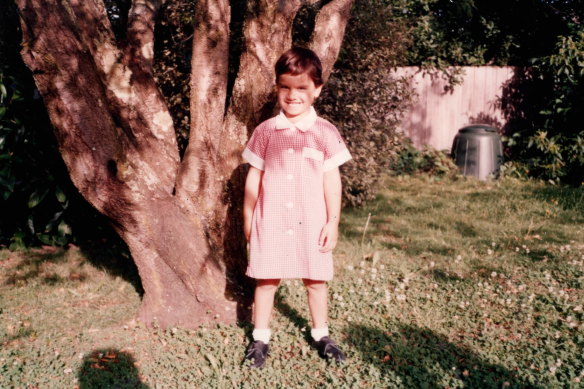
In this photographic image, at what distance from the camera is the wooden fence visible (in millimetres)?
9789

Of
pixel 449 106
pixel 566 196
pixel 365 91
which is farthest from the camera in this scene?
pixel 449 106

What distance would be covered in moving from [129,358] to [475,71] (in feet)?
28.6

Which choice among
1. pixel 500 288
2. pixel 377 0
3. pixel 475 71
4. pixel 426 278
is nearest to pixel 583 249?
pixel 500 288

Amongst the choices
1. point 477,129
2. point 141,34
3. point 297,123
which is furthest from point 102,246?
point 477,129

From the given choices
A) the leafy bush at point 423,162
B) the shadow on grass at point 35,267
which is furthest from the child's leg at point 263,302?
the leafy bush at point 423,162

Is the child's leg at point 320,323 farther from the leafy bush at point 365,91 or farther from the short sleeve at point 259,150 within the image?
the leafy bush at point 365,91

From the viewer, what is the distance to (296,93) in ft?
9.59

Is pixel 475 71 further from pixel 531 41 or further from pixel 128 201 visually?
pixel 128 201

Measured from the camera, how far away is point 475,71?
9781mm

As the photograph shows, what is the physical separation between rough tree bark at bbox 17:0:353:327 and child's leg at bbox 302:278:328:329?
63 centimetres

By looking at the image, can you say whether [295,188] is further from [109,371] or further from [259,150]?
[109,371]

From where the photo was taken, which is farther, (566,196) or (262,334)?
(566,196)

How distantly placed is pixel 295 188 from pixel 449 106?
7.73 metres

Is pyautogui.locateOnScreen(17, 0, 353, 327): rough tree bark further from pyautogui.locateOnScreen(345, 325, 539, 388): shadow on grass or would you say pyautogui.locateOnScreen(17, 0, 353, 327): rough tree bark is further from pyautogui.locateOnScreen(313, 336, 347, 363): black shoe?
pyautogui.locateOnScreen(345, 325, 539, 388): shadow on grass
